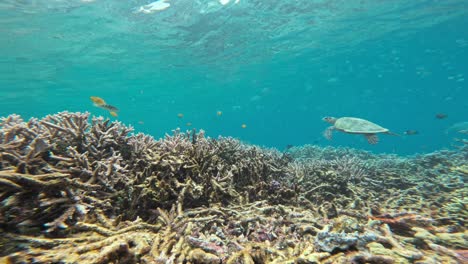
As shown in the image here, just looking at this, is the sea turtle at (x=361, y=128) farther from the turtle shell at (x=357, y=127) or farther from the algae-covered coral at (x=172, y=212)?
the algae-covered coral at (x=172, y=212)

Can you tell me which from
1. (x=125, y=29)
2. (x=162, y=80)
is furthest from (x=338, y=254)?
(x=162, y=80)

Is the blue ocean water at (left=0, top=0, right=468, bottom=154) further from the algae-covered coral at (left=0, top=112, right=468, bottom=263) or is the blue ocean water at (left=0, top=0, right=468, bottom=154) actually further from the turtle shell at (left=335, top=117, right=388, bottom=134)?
the algae-covered coral at (left=0, top=112, right=468, bottom=263)

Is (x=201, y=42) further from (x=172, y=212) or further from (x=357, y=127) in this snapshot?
(x=172, y=212)

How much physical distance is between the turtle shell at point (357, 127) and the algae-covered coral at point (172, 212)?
296 cm

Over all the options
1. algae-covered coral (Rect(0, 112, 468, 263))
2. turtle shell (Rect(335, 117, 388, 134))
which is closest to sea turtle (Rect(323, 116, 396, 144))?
turtle shell (Rect(335, 117, 388, 134))

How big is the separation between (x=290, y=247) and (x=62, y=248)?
1912 mm

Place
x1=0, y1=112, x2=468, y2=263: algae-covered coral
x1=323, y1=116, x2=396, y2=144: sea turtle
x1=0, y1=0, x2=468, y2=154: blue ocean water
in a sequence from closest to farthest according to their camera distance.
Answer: x1=0, y1=112, x2=468, y2=263: algae-covered coral → x1=323, y1=116, x2=396, y2=144: sea turtle → x1=0, y1=0, x2=468, y2=154: blue ocean water

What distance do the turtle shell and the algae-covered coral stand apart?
2.96 meters

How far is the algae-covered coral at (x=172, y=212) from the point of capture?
181cm

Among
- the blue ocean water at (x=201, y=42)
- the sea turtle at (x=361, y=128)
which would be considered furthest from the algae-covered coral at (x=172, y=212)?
the blue ocean water at (x=201, y=42)

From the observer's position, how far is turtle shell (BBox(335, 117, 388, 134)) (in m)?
7.25

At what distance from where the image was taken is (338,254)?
1835 mm

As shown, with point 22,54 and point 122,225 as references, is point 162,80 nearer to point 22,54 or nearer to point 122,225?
point 22,54

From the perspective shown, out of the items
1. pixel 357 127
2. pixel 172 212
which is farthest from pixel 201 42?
pixel 172 212
